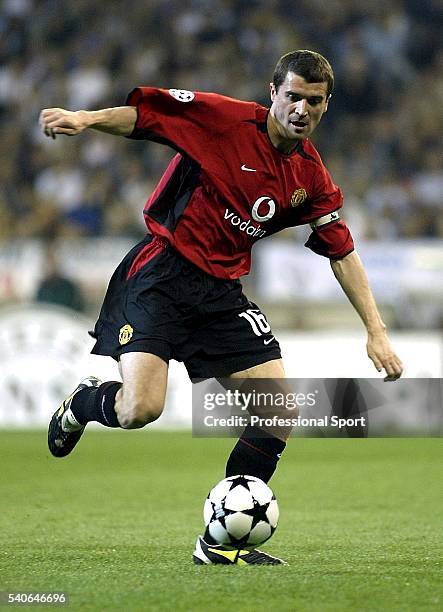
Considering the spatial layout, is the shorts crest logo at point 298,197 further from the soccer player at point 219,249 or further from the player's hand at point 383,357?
the player's hand at point 383,357

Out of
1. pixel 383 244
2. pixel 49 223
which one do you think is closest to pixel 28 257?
pixel 49 223

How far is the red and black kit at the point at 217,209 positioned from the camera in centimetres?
478

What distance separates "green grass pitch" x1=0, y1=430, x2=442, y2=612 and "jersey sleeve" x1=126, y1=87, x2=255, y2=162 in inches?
65.7

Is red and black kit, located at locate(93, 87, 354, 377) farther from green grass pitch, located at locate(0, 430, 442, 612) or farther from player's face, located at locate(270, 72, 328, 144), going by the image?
green grass pitch, located at locate(0, 430, 442, 612)

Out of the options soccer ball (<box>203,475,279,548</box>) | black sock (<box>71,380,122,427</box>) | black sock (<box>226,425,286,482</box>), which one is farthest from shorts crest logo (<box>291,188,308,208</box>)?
soccer ball (<box>203,475,279,548</box>)

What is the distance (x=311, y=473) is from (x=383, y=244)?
13.9ft

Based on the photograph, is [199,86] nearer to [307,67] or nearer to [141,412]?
[307,67]

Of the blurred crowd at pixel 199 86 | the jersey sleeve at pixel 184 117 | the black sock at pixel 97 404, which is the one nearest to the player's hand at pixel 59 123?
the jersey sleeve at pixel 184 117

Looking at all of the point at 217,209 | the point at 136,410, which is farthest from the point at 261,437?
the point at 217,209

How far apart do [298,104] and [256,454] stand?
1.44 metres

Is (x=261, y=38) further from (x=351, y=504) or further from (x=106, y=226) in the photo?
(x=351, y=504)

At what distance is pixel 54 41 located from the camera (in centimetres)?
1477

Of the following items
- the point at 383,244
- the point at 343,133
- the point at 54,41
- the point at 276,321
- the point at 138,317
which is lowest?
the point at 138,317

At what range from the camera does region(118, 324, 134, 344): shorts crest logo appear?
484 centimetres
